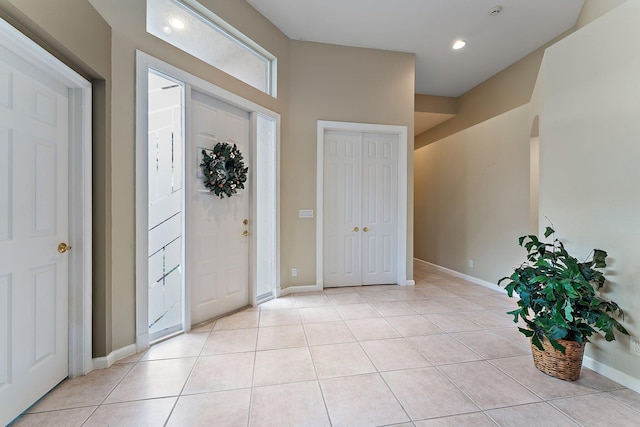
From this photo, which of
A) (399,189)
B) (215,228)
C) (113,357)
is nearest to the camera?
(113,357)

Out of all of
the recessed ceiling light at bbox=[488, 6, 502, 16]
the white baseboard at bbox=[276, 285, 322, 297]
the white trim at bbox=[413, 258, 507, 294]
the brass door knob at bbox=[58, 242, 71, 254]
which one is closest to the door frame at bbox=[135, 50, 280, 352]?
the brass door knob at bbox=[58, 242, 71, 254]

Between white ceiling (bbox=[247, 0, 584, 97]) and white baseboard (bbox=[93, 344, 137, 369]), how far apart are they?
370 centimetres

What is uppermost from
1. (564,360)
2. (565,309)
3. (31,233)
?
(31,233)

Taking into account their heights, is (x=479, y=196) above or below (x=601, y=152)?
below

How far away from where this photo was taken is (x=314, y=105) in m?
3.89

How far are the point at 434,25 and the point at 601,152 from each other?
2566 mm

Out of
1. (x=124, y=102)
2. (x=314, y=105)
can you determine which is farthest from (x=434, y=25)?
(x=124, y=102)

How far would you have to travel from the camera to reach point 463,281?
14.8ft

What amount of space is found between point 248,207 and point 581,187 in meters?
3.11

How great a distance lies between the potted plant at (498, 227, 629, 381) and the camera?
A: 68.2 inches

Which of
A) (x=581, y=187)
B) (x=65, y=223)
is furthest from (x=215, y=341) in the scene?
(x=581, y=187)

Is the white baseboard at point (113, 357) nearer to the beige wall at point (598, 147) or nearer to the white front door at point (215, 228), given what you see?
the white front door at point (215, 228)

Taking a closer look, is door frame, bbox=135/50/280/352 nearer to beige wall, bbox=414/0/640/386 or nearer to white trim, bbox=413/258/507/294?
beige wall, bbox=414/0/640/386

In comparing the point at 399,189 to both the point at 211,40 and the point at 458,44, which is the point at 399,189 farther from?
the point at 211,40
